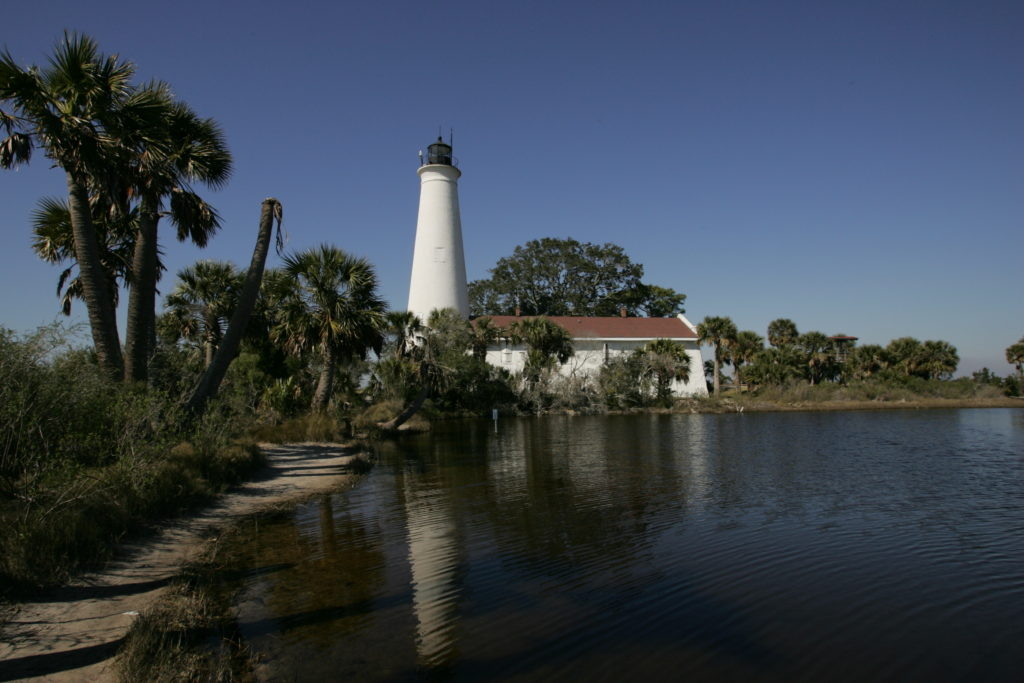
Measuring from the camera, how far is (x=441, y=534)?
404 inches

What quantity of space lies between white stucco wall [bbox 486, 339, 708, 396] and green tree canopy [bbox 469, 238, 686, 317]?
16.5m

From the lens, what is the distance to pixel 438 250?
43.5 m

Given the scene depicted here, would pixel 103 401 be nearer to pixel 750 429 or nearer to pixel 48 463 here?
pixel 48 463

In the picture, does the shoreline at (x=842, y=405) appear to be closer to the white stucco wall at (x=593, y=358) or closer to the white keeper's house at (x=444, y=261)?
the white stucco wall at (x=593, y=358)

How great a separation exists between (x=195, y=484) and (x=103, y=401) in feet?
7.95

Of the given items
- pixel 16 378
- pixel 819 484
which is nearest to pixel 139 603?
pixel 16 378

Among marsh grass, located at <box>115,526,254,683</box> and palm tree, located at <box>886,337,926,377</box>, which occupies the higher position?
palm tree, located at <box>886,337,926,377</box>

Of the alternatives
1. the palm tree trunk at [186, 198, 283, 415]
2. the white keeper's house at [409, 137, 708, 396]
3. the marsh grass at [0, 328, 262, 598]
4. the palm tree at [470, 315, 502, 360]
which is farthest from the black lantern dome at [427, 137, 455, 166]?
the marsh grass at [0, 328, 262, 598]

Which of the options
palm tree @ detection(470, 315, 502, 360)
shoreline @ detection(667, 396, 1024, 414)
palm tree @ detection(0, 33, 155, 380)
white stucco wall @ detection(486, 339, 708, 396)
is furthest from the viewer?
white stucco wall @ detection(486, 339, 708, 396)

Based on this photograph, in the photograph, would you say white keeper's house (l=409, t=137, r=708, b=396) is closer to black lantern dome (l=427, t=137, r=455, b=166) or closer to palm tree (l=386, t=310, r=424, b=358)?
black lantern dome (l=427, t=137, r=455, b=166)

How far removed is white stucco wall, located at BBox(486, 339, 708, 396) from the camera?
159 feet

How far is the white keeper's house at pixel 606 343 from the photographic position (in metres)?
48.7

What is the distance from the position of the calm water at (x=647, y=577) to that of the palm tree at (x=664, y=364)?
3198 cm

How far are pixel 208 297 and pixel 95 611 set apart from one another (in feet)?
72.5
